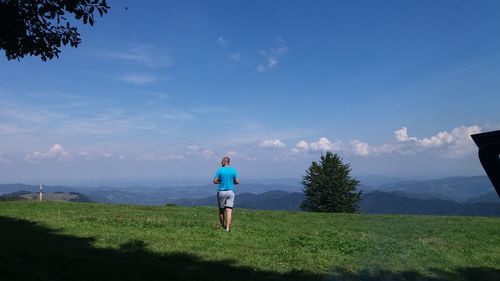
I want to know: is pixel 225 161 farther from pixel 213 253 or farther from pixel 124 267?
pixel 124 267

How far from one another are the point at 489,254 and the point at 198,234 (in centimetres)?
886

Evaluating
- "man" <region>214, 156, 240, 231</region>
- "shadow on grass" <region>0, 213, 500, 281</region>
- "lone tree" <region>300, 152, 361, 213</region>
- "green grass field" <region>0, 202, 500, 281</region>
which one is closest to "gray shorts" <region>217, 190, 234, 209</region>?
"man" <region>214, 156, 240, 231</region>

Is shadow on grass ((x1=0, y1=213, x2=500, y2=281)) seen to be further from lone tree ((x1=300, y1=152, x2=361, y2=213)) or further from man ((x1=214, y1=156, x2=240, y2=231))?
lone tree ((x1=300, y1=152, x2=361, y2=213))

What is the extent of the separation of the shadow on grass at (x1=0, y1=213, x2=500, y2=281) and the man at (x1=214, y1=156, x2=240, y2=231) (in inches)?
164

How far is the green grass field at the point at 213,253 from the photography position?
29.0 ft

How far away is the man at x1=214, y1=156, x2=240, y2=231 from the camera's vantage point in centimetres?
1548

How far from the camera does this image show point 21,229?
1377 cm

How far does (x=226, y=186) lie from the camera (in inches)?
616

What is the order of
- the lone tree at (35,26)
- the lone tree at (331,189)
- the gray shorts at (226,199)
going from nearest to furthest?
the lone tree at (35,26) < the gray shorts at (226,199) < the lone tree at (331,189)

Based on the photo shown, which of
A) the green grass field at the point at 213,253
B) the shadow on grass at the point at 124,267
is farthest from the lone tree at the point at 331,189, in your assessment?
the shadow on grass at the point at 124,267

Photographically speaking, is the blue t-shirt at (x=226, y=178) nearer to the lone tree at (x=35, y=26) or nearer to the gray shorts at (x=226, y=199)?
the gray shorts at (x=226, y=199)

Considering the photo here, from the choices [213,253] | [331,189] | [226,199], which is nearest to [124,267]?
[213,253]

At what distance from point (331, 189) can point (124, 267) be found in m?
65.4

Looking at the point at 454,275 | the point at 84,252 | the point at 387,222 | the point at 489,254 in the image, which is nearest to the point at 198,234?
the point at 84,252
